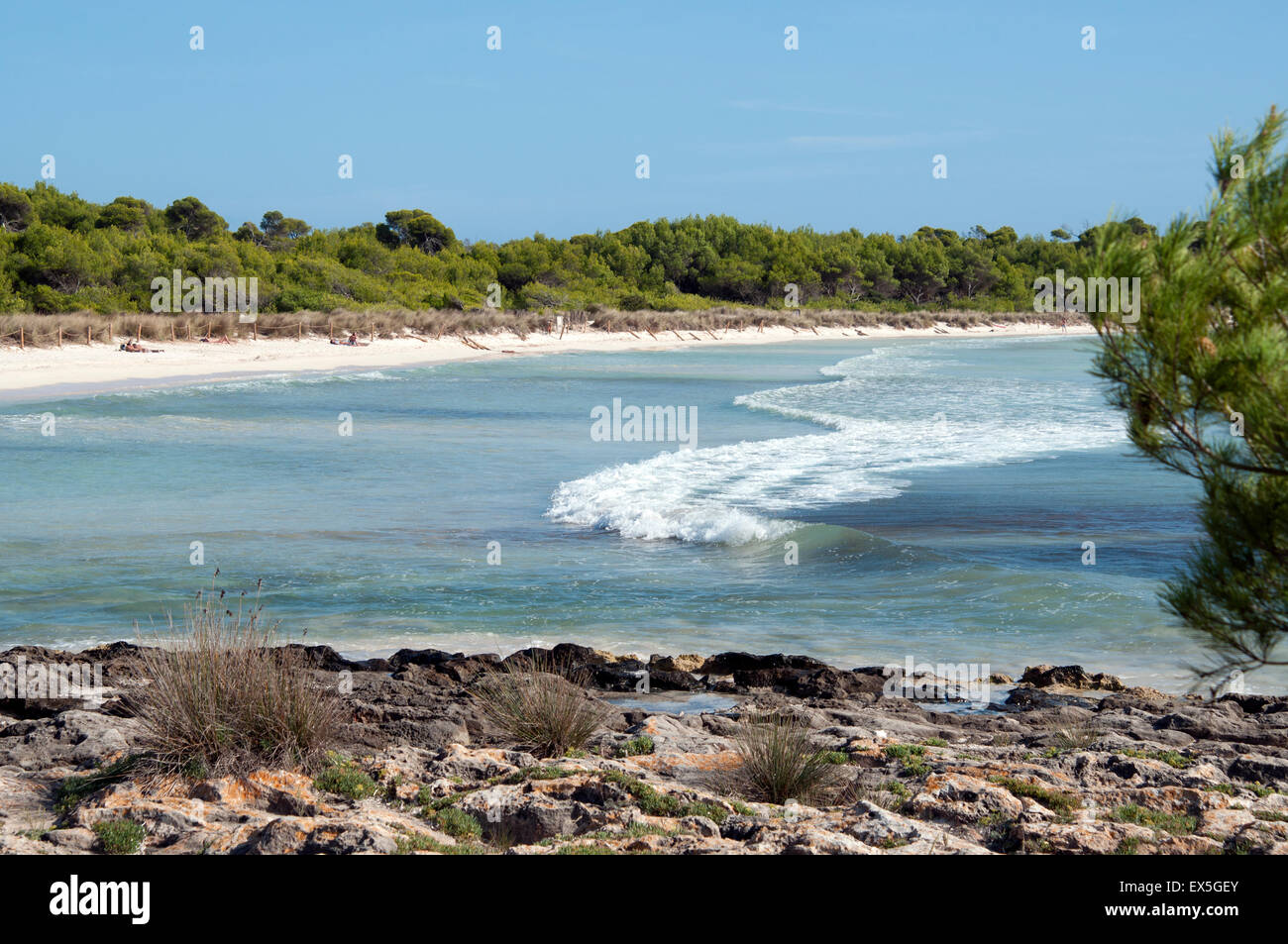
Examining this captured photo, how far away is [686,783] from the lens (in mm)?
5234

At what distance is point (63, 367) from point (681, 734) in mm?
32611

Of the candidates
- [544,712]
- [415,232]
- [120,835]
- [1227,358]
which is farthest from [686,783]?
[415,232]

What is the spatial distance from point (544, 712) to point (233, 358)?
37312 millimetres

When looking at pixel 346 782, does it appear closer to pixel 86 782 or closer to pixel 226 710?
pixel 226 710

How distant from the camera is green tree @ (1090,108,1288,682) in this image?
149 inches

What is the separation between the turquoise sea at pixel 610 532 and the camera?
9375 mm

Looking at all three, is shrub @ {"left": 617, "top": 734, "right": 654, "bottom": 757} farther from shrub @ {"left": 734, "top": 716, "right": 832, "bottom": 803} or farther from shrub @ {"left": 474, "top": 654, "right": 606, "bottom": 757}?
shrub @ {"left": 734, "top": 716, "right": 832, "bottom": 803}

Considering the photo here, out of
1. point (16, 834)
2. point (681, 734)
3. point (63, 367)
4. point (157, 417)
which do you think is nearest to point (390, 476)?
point (157, 417)

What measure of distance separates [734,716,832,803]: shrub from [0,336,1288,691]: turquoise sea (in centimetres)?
214

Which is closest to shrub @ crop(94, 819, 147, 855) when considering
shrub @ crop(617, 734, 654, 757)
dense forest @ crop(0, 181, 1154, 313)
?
shrub @ crop(617, 734, 654, 757)

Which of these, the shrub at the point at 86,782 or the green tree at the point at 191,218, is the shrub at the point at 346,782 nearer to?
the shrub at the point at 86,782

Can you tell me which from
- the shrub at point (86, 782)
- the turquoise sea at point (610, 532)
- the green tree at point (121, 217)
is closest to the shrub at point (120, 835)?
the shrub at point (86, 782)

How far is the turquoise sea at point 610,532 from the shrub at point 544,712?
254 cm

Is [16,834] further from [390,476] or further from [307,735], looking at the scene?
[390,476]
